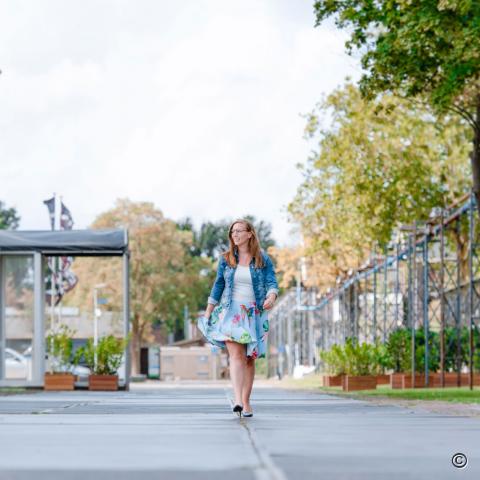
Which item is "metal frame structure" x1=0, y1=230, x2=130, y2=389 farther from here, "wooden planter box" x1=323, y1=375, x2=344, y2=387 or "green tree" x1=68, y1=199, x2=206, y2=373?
"green tree" x1=68, y1=199, x2=206, y2=373

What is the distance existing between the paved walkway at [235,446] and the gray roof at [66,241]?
14531mm

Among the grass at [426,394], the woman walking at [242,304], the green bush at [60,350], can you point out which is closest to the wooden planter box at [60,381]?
the green bush at [60,350]

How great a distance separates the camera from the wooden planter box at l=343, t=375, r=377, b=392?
24609mm

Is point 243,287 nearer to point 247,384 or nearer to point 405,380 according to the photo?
point 247,384

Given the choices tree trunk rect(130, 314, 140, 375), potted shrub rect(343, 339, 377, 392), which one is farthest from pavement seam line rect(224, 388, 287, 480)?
tree trunk rect(130, 314, 140, 375)

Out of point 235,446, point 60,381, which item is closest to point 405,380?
point 60,381

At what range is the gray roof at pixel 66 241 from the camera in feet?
84.4

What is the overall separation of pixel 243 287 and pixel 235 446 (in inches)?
156

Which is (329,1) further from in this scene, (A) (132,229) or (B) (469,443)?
(A) (132,229)

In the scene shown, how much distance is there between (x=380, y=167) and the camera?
139 feet

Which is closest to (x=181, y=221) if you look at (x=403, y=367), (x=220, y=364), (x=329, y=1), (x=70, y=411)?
(x=220, y=364)

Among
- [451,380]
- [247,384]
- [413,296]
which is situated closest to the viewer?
[247,384]

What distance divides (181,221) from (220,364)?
39.5 m

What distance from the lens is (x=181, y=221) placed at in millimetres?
114062
